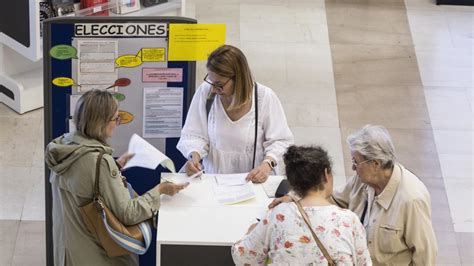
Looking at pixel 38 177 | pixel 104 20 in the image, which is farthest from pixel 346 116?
pixel 104 20

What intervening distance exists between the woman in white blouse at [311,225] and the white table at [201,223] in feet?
1.35

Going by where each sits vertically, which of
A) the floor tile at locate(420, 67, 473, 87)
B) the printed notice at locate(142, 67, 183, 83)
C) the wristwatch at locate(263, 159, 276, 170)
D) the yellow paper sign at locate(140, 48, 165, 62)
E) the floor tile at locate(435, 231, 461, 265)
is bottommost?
the floor tile at locate(435, 231, 461, 265)

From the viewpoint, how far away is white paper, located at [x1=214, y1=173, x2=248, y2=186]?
4.92 m

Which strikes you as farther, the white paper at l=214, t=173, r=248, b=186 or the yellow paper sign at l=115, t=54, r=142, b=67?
the yellow paper sign at l=115, t=54, r=142, b=67

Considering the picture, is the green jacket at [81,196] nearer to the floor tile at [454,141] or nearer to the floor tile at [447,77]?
the floor tile at [454,141]

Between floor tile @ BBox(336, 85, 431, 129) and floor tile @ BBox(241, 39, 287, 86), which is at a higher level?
floor tile @ BBox(241, 39, 287, 86)

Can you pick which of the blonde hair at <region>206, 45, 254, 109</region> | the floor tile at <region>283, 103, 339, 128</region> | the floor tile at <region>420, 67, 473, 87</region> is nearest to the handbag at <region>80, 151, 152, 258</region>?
the blonde hair at <region>206, 45, 254, 109</region>

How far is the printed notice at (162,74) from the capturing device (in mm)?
5285

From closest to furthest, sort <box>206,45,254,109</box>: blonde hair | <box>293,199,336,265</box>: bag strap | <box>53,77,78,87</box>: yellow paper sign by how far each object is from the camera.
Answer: <box>293,199,336,265</box>: bag strap, <box>206,45,254,109</box>: blonde hair, <box>53,77,78,87</box>: yellow paper sign

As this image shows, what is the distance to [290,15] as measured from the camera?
8.89 m

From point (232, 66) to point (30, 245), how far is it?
2.05 m

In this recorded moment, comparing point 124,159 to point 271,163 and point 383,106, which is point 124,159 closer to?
point 271,163

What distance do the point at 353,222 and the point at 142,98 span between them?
174 cm

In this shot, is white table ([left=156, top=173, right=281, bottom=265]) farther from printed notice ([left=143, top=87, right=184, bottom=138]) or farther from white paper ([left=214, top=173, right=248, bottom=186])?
printed notice ([left=143, top=87, right=184, bottom=138])
